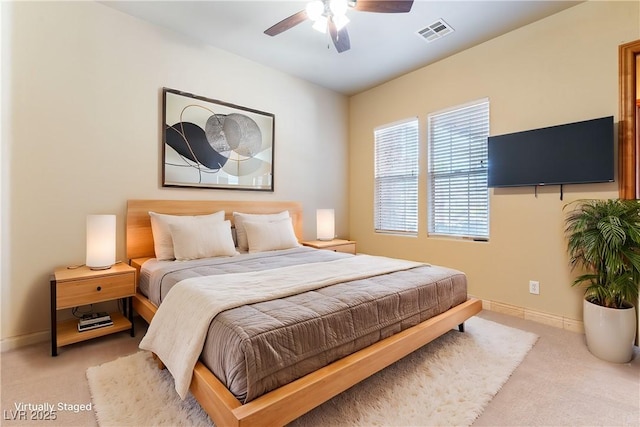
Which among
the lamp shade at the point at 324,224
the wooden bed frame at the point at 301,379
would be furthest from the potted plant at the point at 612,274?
the lamp shade at the point at 324,224

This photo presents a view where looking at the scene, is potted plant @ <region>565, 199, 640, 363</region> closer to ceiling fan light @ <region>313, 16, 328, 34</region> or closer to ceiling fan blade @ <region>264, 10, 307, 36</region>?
ceiling fan light @ <region>313, 16, 328, 34</region>

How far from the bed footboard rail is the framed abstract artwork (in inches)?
88.0

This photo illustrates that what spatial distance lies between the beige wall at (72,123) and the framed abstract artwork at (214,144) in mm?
103

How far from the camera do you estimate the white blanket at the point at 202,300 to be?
4.72 ft

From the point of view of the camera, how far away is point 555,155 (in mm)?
2646

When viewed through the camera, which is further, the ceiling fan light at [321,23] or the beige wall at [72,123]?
the beige wall at [72,123]

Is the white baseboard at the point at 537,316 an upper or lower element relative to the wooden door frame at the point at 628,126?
lower

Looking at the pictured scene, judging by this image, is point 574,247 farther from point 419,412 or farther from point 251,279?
point 251,279

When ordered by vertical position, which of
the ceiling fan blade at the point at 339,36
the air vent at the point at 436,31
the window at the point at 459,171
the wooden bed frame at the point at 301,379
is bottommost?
the wooden bed frame at the point at 301,379

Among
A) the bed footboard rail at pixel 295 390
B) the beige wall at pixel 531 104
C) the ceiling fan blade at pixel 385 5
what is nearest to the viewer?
the bed footboard rail at pixel 295 390

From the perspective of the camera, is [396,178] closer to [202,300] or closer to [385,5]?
[385,5]

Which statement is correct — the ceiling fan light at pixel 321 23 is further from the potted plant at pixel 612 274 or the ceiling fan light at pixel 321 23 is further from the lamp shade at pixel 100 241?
the potted plant at pixel 612 274

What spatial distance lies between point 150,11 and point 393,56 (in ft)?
8.32

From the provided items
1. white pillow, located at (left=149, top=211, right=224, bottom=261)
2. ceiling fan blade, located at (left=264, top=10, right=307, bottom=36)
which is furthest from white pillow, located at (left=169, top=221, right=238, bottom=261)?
ceiling fan blade, located at (left=264, top=10, right=307, bottom=36)
